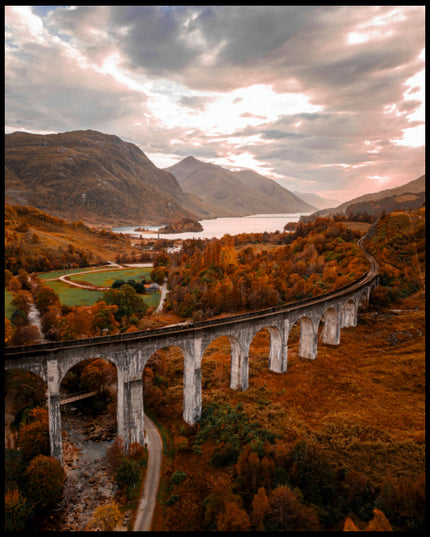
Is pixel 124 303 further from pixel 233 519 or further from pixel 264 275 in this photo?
pixel 233 519

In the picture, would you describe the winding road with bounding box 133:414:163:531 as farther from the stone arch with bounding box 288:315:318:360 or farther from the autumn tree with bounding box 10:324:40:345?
the autumn tree with bounding box 10:324:40:345

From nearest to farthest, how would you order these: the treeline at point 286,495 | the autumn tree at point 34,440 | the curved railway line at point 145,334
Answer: the treeline at point 286,495 → the curved railway line at point 145,334 → the autumn tree at point 34,440

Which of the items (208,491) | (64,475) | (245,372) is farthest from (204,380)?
(64,475)

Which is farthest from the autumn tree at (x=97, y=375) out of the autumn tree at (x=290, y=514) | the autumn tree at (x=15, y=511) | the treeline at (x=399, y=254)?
the treeline at (x=399, y=254)

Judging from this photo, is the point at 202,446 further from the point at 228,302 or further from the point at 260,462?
the point at 228,302

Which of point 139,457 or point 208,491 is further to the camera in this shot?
point 139,457

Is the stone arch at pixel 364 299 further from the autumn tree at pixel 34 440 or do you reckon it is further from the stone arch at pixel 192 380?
the autumn tree at pixel 34 440

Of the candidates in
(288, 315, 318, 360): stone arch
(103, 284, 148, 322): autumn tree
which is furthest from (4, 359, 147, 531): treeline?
(103, 284, 148, 322): autumn tree
